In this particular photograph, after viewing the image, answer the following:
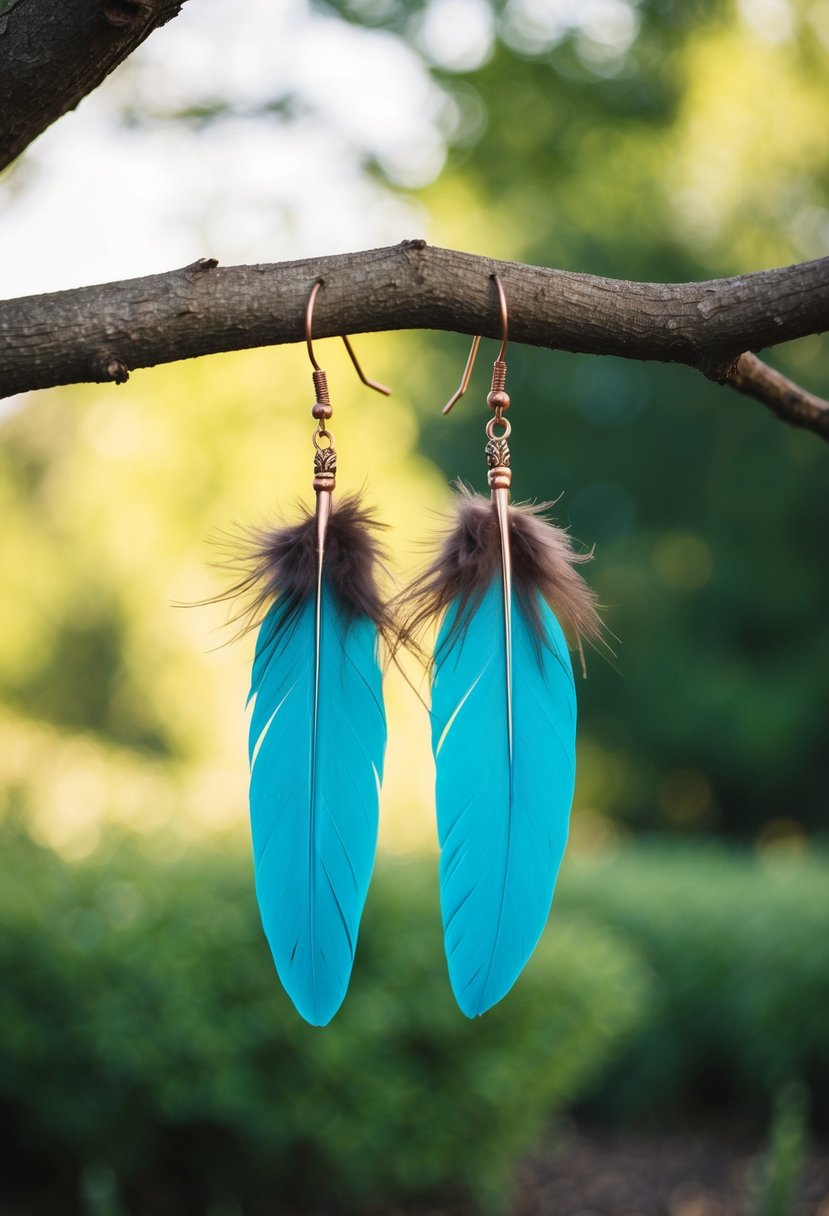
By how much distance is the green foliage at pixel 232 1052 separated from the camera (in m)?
3.57

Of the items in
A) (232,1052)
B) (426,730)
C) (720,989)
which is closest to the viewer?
(232,1052)

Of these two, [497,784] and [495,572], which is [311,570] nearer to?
[495,572]

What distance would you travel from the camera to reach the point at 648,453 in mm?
12742

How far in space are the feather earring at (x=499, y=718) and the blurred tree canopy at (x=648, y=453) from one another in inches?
364

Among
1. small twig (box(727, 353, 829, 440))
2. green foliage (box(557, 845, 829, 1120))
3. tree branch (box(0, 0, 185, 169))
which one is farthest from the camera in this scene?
green foliage (box(557, 845, 829, 1120))

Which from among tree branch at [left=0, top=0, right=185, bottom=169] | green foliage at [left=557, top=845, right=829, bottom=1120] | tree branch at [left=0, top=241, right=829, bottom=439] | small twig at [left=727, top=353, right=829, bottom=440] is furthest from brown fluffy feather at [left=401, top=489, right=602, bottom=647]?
green foliage at [left=557, top=845, right=829, bottom=1120]

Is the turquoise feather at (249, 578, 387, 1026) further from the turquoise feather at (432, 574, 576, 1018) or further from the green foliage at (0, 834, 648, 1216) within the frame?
the green foliage at (0, 834, 648, 1216)

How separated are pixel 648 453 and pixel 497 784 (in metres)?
12.0

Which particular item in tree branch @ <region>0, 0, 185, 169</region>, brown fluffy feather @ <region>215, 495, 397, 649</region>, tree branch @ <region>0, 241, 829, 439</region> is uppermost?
tree branch @ <region>0, 0, 185, 169</region>

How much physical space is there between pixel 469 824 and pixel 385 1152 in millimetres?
2973

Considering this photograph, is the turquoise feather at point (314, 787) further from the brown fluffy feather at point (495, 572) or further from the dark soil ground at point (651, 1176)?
the dark soil ground at point (651, 1176)

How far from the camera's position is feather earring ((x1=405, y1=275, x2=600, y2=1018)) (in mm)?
1163

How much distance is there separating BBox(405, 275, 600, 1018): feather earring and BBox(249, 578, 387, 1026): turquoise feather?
0.08m

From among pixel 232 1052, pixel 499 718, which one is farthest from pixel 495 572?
pixel 232 1052
